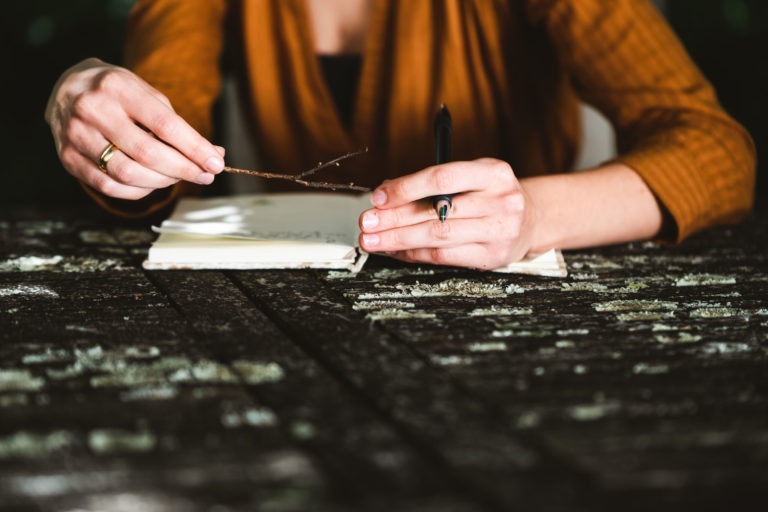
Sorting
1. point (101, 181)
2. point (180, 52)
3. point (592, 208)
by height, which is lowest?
point (592, 208)

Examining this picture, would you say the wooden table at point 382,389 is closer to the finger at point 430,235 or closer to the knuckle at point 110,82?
the finger at point 430,235

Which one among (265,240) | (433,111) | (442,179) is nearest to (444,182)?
(442,179)

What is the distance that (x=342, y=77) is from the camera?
5.04 ft

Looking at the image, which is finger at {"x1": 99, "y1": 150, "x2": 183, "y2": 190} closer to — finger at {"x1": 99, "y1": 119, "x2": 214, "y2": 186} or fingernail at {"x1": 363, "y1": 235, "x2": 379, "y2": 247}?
finger at {"x1": 99, "y1": 119, "x2": 214, "y2": 186}

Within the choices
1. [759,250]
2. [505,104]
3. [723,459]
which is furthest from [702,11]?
[723,459]

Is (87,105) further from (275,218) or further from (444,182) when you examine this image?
(444,182)

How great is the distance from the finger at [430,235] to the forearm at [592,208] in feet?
0.35

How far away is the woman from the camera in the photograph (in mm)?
854

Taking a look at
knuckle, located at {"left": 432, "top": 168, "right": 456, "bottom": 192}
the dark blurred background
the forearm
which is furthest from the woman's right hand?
the dark blurred background

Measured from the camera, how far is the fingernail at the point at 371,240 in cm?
84

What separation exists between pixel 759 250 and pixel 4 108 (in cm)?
218

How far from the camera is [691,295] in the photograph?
2.64 feet

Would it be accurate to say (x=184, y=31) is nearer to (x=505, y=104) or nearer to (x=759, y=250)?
(x=505, y=104)

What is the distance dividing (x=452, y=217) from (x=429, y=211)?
0.03m
